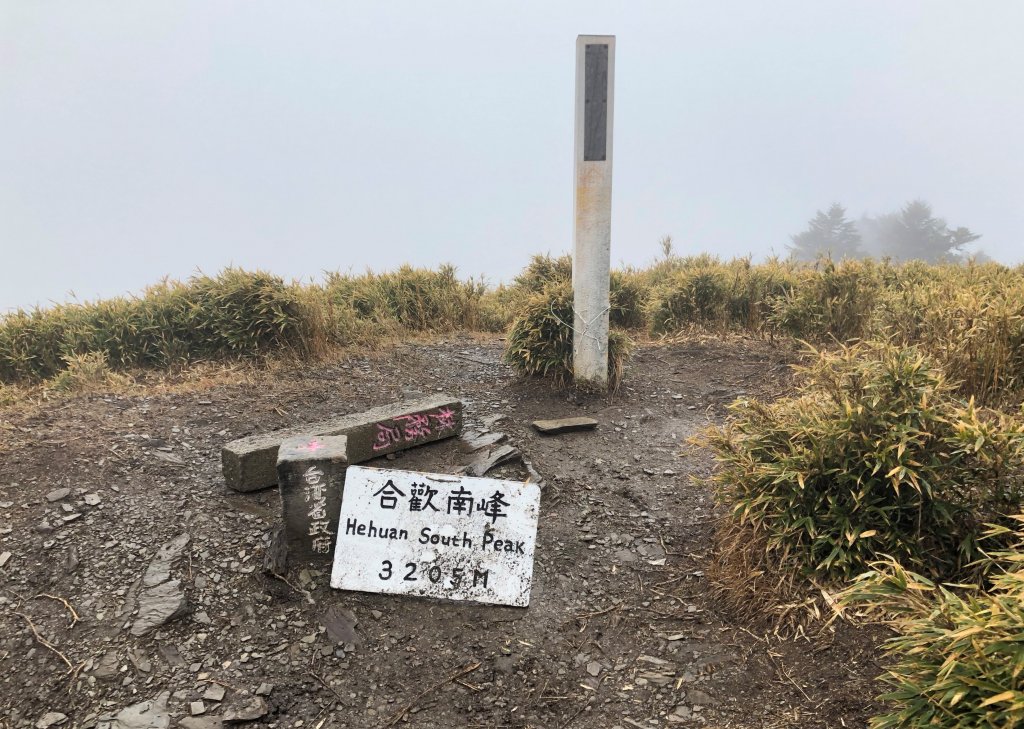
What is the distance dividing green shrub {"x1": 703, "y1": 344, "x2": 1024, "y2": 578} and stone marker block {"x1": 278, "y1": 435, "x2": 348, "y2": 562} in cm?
224

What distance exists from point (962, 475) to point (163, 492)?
4.59 metres

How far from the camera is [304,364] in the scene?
6.62m

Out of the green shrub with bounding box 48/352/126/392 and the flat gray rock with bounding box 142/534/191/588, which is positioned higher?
the green shrub with bounding box 48/352/126/392

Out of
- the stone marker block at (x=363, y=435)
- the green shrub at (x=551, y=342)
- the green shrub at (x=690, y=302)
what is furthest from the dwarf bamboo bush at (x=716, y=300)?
the stone marker block at (x=363, y=435)

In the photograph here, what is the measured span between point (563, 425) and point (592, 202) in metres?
1.94

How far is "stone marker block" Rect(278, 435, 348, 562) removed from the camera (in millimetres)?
3672

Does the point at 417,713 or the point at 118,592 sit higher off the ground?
the point at 118,592

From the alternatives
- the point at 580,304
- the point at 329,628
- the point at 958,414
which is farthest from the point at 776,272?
the point at 329,628

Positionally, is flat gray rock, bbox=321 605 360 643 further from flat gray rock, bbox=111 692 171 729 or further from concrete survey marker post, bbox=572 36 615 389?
concrete survey marker post, bbox=572 36 615 389

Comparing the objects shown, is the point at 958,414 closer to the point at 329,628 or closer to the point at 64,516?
the point at 329,628

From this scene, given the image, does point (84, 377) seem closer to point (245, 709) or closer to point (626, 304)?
point (245, 709)

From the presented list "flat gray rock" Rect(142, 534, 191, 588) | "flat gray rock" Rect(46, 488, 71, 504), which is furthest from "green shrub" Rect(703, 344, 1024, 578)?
"flat gray rock" Rect(46, 488, 71, 504)

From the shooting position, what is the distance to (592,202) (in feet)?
18.8

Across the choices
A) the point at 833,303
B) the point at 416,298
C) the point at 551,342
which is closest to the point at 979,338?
the point at 833,303
